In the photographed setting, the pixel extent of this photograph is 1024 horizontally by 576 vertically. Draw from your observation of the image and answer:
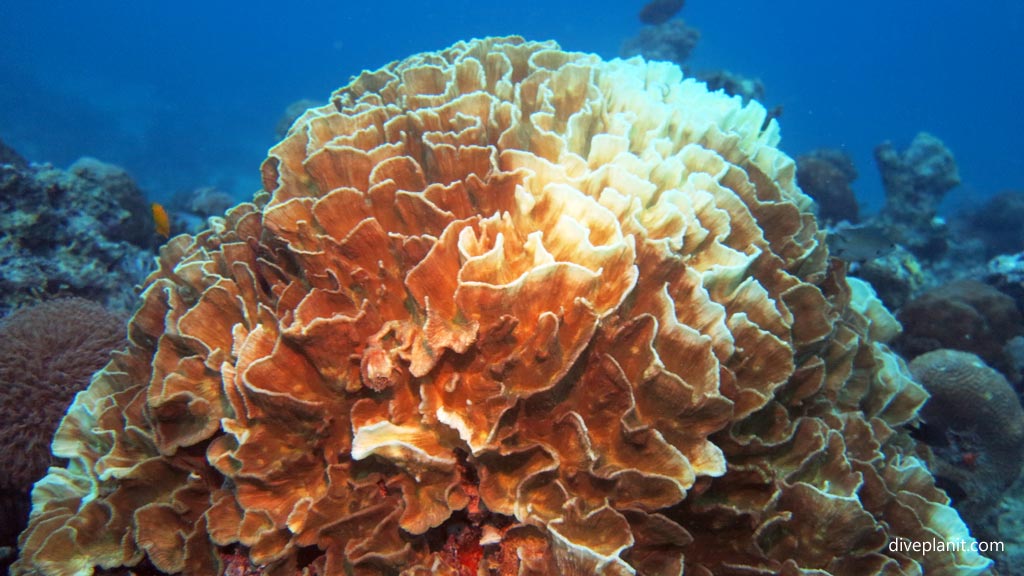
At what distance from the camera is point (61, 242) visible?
8219mm

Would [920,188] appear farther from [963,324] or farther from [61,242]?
[61,242]

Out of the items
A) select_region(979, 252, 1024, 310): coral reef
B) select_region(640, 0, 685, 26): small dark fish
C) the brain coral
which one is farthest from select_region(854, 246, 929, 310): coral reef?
select_region(640, 0, 685, 26): small dark fish

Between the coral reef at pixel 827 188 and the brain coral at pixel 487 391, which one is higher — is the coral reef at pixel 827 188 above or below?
above

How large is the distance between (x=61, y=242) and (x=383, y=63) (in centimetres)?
11721

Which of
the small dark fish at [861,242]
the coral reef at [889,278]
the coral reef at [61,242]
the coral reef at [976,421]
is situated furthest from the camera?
the coral reef at [889,278]

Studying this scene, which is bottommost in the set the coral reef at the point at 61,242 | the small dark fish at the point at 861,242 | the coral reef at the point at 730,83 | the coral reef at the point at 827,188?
the coral reef at the point at 61,242

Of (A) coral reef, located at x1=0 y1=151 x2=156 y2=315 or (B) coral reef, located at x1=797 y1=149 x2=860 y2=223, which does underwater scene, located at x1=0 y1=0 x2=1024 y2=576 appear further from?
(B) coral reef, located at x1=797 y1=149 x2=860 y2=223

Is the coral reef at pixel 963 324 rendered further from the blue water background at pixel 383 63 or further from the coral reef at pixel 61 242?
the blue water background at pixel 383 63

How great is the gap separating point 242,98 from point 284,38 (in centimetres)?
6240

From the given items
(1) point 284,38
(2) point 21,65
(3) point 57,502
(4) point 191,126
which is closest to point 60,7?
(1) point 284,38

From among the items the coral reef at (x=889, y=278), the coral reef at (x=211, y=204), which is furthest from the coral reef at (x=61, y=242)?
the coral reef at (x=889, y=278)

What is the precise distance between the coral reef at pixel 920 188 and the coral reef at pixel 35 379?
65.0 feet

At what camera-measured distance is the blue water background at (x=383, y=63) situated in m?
51.5

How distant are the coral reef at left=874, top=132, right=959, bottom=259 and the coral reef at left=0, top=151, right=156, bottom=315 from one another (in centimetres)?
2016
